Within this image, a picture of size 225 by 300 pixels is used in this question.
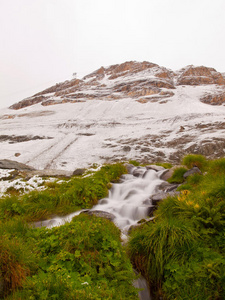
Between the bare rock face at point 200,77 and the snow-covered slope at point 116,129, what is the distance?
1423 cm

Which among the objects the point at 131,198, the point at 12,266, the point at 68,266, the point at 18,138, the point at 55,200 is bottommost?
the point at 131,198

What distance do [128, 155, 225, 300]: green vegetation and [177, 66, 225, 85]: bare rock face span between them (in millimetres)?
69537

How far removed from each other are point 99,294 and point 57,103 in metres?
51.6

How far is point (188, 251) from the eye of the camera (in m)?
3.33

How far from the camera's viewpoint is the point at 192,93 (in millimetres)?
50188

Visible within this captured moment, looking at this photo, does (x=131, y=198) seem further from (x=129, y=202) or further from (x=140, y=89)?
(x=140, y=89)

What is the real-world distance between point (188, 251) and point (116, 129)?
26924 millimetres

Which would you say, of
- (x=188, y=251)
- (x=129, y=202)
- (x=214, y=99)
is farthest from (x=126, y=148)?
(x=214, y=99)

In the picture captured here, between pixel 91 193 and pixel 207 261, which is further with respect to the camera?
pixel 91 193

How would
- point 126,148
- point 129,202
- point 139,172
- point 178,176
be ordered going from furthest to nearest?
point 126,148 < point 139,172 < point 178,176 < point 129,202

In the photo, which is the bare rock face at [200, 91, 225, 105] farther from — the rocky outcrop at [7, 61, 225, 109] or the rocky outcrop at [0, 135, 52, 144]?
the rocky outcrop at [0, 135, 52, 144]

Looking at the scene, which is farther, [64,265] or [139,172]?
[139,172]

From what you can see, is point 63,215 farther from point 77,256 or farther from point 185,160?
point 185,160

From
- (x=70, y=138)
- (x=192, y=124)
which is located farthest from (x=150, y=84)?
(x=70, y=138)
